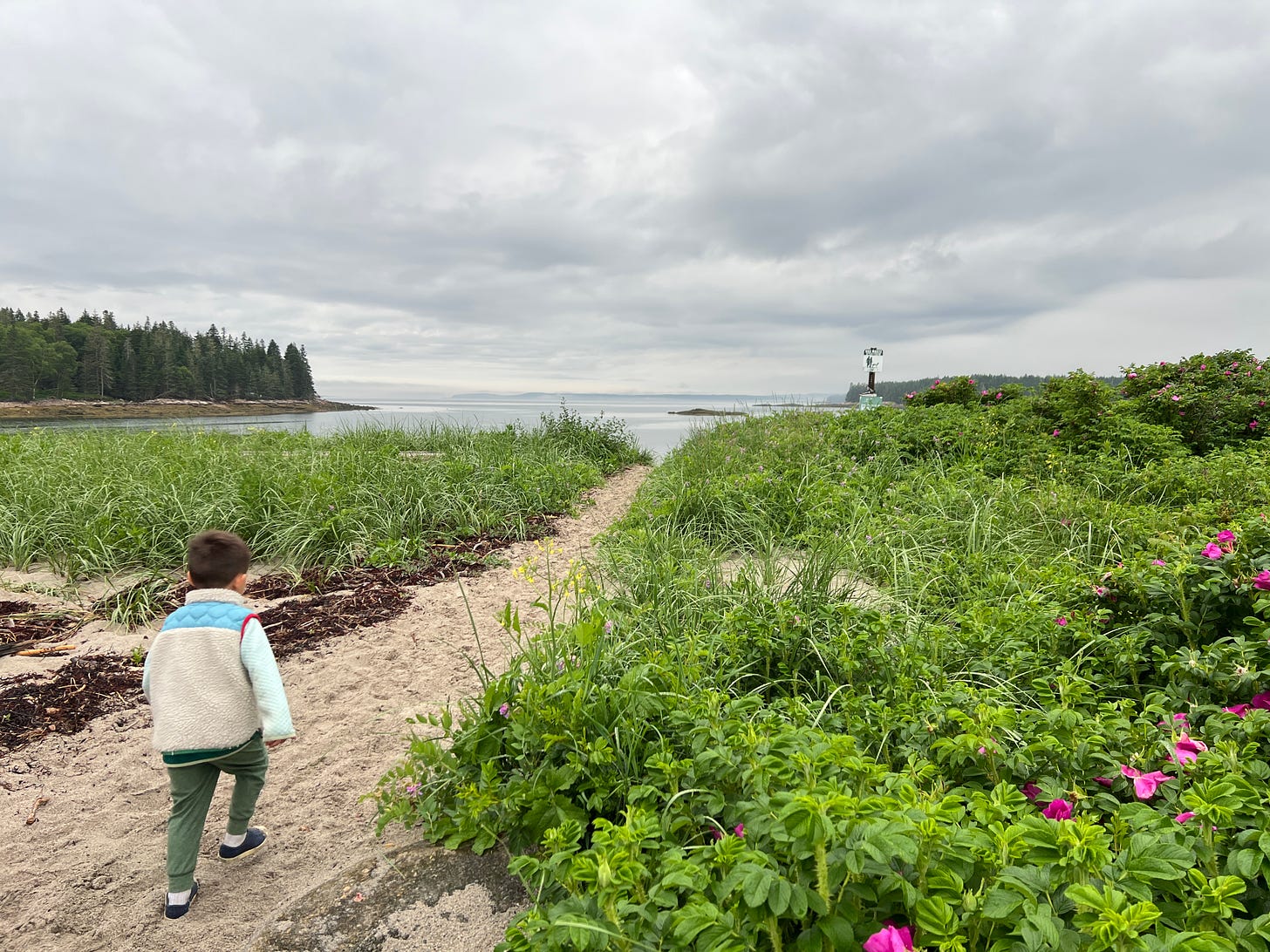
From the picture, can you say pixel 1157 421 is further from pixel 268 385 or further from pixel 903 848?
pixel 268 385

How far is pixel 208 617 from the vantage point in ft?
6.72

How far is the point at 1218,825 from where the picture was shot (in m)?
1.19

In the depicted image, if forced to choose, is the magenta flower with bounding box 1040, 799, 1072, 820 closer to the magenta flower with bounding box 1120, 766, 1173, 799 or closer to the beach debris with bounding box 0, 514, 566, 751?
the magenta flower with bounding box 1120, 766, 1173, 799

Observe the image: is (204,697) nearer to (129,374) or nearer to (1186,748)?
(1186,748)

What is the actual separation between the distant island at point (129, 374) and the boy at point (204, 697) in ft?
133

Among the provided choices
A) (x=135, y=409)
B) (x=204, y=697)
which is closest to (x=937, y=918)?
→ (x=204, y=697)

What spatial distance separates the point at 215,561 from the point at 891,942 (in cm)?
225

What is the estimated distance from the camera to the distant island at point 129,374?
38.9 metres

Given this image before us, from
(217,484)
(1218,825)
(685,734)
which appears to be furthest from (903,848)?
(217,484)

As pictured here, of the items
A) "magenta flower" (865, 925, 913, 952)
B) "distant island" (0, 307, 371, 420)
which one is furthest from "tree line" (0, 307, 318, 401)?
"magenta flower" (865, 925, 913, 952)

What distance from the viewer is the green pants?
1.93 metres

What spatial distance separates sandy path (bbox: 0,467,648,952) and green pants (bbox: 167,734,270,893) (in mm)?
148

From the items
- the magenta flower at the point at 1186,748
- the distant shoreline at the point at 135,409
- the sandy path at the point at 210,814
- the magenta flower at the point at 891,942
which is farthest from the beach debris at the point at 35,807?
the distant shoreline at the point at 135,409

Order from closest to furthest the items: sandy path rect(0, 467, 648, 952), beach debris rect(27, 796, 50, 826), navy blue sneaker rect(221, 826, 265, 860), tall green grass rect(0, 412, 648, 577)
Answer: sandy path rect(0, 467, 648, 952), navy blue sneaker rect(221, 826, 265, 860), beach debris rect(27, 796, 50, 826), tall green grass rect(0, 412, 648, 577)
